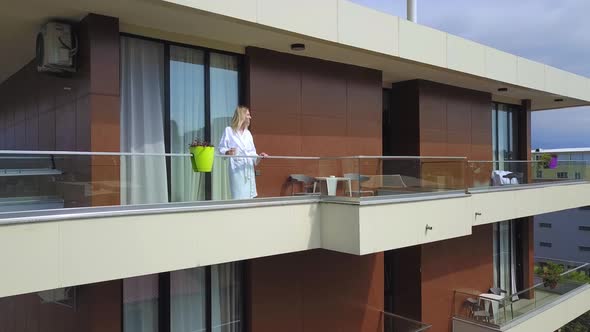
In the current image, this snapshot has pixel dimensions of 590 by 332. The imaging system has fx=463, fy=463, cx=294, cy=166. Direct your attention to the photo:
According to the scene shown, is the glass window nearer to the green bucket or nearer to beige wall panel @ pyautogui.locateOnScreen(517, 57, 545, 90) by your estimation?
beige wall panel @ pyautogui.locateOnScreen(517, 57, 545, 90)

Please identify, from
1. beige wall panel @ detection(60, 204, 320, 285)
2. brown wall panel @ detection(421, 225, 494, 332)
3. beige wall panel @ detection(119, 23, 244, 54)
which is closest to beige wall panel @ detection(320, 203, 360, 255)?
beige wall panel @ detection(60, 204, 320, 285)

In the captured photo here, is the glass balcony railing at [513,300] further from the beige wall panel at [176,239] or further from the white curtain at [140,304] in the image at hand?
the white curtain at [140,304]

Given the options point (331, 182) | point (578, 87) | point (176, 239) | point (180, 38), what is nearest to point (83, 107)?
point (180, 38)

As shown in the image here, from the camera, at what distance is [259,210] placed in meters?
6.55

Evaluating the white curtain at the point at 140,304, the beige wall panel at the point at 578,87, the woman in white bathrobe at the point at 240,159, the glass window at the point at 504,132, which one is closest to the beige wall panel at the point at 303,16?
the woman in white bathrobe at the point at 240,159

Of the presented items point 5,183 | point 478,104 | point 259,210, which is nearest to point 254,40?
point 259,210

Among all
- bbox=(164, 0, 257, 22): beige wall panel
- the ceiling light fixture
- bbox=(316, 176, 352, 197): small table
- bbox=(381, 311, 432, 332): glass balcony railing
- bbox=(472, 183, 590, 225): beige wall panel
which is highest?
bbox=(164, 0, 257, 22): beige wall panel

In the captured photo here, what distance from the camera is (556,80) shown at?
1441 cm

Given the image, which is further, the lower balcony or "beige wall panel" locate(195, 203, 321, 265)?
the lower balcony

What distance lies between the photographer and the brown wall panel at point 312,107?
8.33 m

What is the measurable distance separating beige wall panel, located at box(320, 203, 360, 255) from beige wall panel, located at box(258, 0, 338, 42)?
2.95m

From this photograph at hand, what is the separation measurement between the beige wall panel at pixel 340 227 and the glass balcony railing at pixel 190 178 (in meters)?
0.19

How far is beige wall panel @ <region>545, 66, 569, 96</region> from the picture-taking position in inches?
551

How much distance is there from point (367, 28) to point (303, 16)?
5.27 feet
